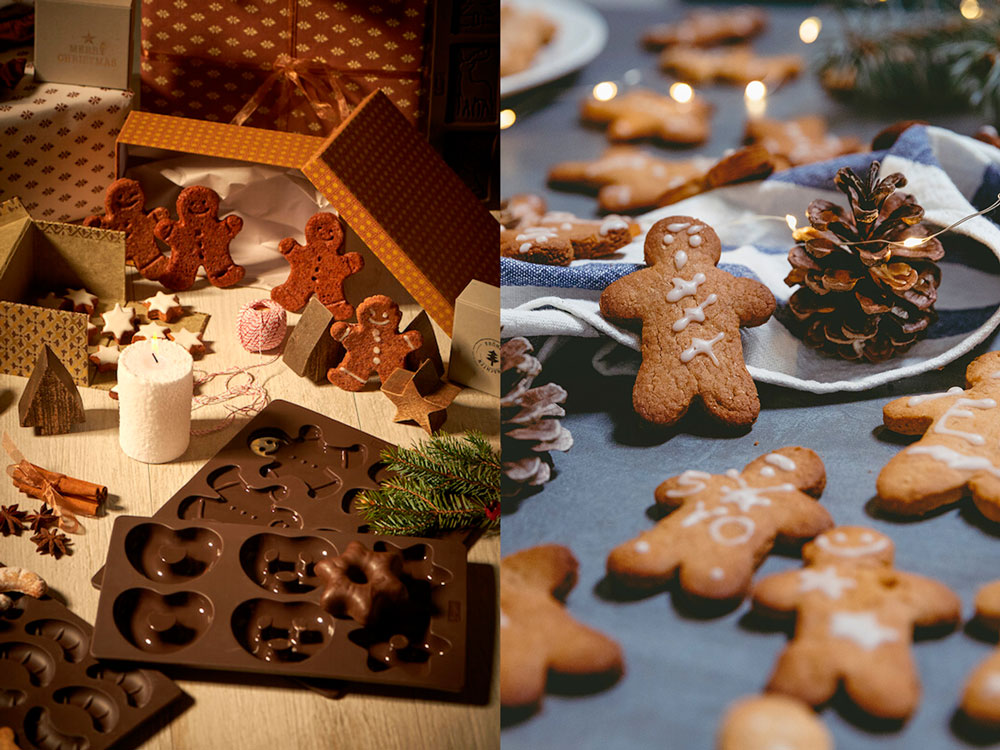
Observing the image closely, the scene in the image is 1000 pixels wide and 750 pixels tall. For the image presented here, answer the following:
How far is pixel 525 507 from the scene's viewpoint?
2.17 ft

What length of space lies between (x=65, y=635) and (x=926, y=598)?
2.44 feet

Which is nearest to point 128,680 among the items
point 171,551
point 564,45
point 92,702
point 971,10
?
point 92,702

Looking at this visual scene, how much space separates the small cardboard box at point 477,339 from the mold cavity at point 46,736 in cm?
70

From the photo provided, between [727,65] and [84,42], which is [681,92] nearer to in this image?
[727,65]

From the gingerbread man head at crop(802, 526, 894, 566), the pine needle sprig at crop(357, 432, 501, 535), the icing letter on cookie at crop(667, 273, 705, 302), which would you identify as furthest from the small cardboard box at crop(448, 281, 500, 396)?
the gingerbread man head at crop(802, 526, 894, 566)

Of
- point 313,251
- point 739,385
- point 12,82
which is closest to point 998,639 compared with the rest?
point 739,385

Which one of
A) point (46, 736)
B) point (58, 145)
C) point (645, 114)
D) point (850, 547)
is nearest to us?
point (850, 547)

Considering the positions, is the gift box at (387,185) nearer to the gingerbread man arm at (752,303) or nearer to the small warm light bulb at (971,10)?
the gingerbread man arm at (752,303)

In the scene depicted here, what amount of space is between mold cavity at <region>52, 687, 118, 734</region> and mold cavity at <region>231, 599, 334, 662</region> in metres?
0.12

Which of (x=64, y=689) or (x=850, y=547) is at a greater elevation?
(x=850, y=547)

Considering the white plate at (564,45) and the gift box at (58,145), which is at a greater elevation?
the white plate at (564,45)

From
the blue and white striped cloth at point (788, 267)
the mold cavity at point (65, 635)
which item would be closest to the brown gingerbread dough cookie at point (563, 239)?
the blue and white striped cloth at point (788, 267)

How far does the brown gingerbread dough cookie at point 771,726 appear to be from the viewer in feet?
1.63

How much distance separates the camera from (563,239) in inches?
36.3
